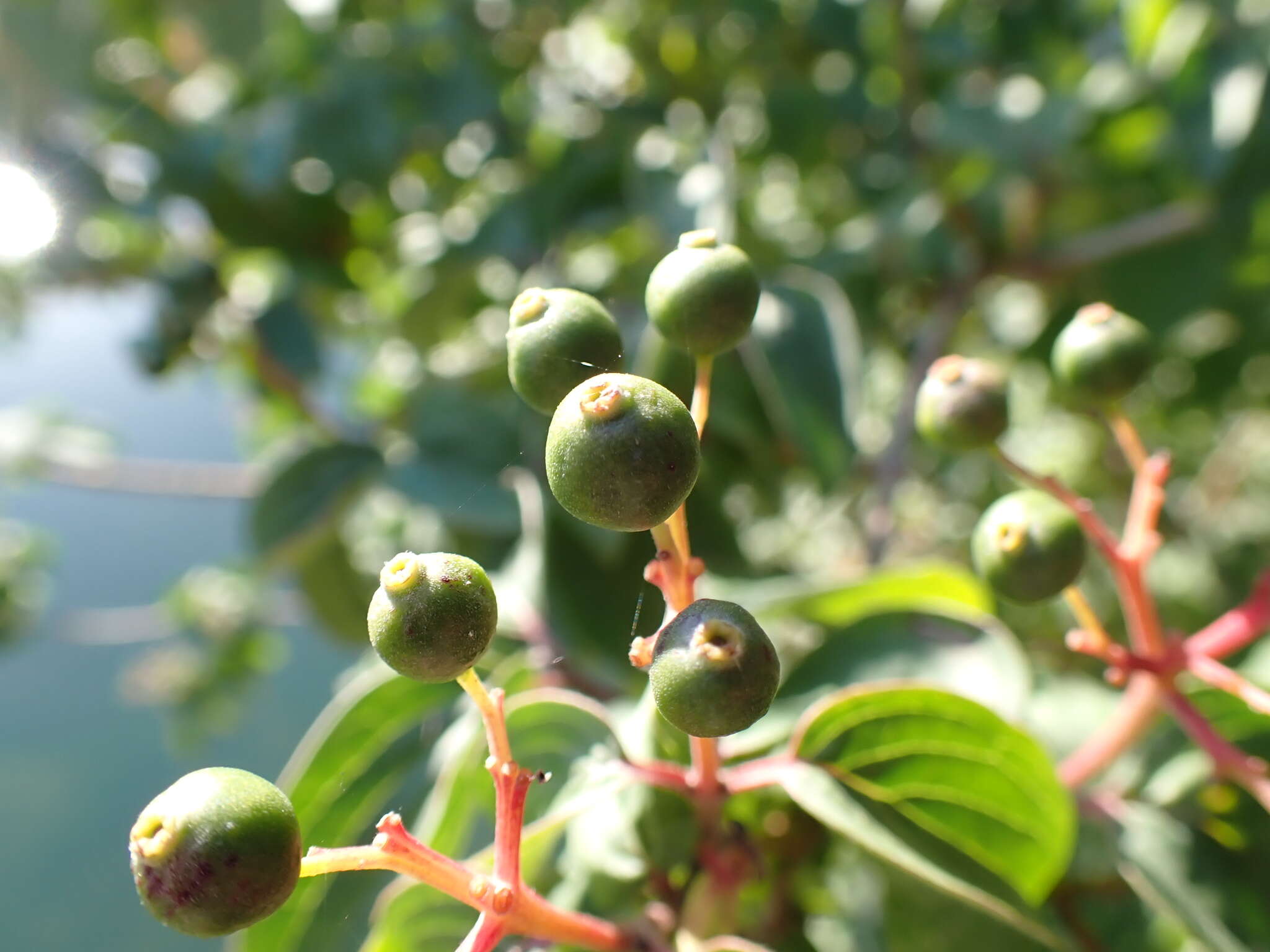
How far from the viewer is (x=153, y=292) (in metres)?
1.70

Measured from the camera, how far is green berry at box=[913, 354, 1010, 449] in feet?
2.00

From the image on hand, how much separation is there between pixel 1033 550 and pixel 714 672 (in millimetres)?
280

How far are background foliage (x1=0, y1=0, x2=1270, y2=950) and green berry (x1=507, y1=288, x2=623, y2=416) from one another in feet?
0.76

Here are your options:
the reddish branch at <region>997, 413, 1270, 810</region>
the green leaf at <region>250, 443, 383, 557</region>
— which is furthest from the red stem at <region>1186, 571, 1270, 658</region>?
the green leaf at <region>250, 443, 383, 557</region>

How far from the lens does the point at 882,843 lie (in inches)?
21.9

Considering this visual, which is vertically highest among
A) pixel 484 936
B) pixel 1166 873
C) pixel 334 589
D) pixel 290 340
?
pixel 484 936

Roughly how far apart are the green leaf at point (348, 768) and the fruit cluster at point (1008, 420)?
0.44 m

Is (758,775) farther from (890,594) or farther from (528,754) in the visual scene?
A: (890,594)

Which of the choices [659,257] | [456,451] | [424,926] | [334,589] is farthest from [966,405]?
[334,589]

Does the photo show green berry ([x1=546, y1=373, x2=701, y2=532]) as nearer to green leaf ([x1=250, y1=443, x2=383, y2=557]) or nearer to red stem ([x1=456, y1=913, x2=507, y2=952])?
red stem ([x1=456, y1=913, x2=507, y2=952])

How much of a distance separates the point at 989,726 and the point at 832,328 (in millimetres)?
518

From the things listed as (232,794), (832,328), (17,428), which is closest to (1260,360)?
(832,328)

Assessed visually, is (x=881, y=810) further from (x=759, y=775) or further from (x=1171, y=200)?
(x=1171, y=200)

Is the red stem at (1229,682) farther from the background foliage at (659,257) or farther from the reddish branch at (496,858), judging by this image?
the reddish branch at (496,858)
